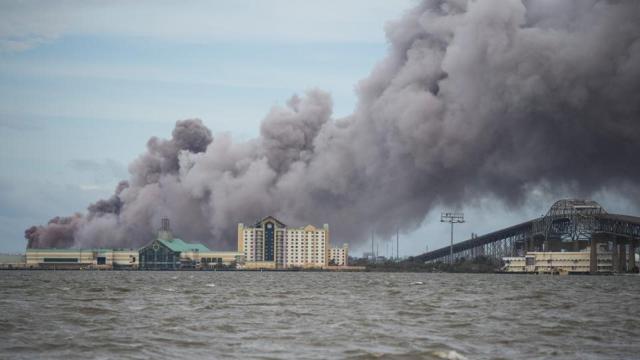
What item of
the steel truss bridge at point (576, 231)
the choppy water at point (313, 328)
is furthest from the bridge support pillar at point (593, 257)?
the choppy water at point (313, 328)

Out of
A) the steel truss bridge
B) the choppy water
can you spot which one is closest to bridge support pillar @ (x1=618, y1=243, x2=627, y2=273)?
the steel truss bridge

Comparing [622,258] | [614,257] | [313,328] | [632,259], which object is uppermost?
[614,257]

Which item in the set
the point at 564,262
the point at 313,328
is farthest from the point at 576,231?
the point at 313,328

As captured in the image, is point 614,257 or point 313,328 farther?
point 614,257

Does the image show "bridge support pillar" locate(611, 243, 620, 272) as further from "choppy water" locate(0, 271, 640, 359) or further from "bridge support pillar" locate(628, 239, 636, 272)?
"choppy water" locate(0, 271, 640, 359)

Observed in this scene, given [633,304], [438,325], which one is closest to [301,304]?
[438,325]

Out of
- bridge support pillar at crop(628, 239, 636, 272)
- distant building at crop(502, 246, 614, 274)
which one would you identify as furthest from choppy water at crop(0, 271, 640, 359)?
bridge support pillar at crop(628, 239, 636, 272)

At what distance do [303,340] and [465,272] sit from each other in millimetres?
152436

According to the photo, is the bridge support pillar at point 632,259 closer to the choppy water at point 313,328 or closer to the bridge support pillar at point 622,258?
the bridge support pillar at point 622,258

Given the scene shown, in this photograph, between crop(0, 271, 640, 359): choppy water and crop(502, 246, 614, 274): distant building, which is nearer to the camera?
crop(0, 271, 640, 359): choppy water

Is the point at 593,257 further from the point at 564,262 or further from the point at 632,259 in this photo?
the point at 632,259

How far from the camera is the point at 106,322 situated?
46.6m

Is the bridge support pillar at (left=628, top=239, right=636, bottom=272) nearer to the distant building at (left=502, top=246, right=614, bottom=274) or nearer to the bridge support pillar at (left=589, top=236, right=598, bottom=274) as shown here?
the distant building at (left=502, top=246, right=614, bottom=274)


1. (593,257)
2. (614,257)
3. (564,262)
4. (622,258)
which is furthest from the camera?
(622,258)
